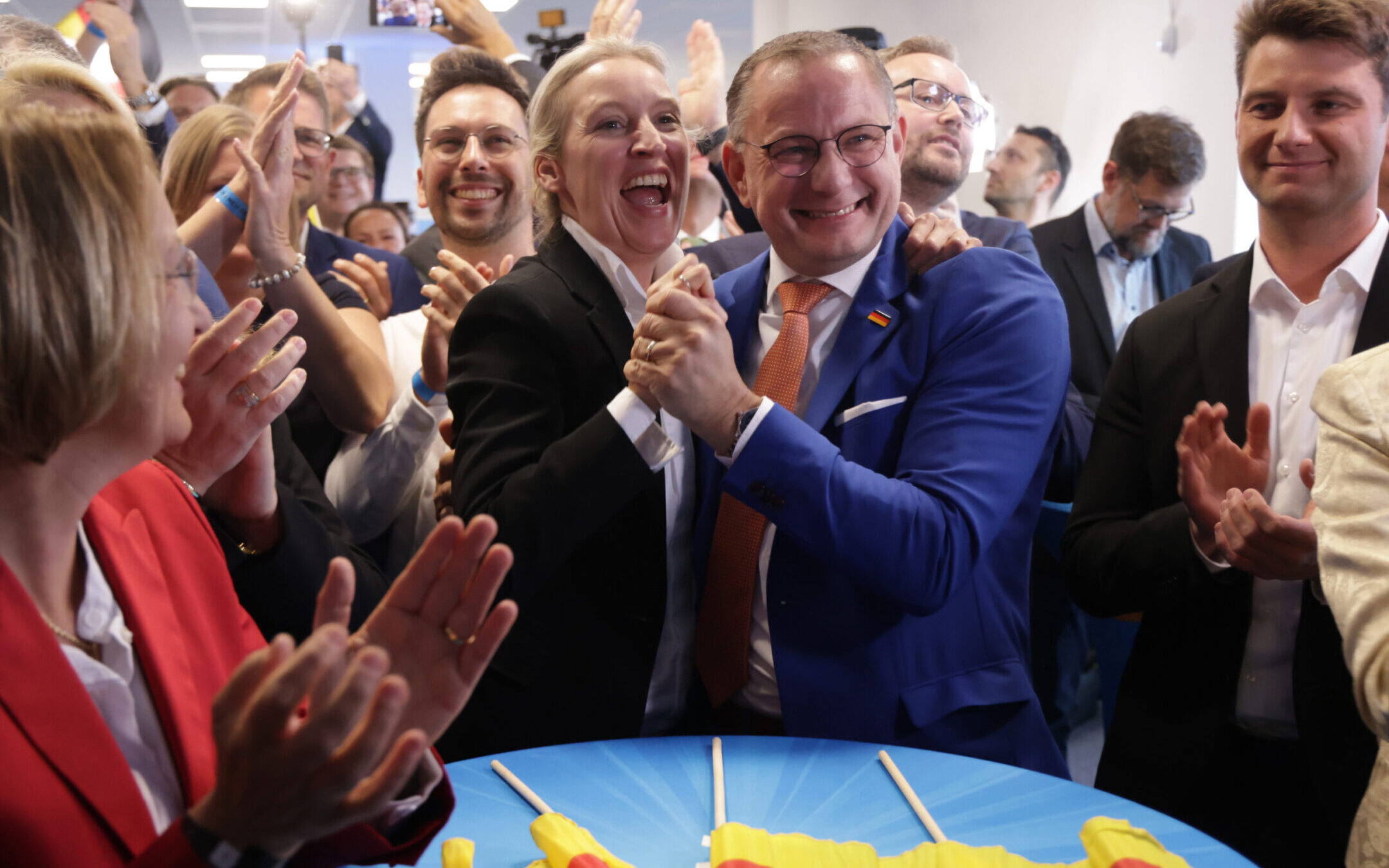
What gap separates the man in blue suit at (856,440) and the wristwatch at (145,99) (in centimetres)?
237

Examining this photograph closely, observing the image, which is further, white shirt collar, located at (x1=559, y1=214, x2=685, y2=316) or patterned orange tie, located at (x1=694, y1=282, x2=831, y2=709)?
white shirt collar, located at (x1=559, y1=214, x2=685, y2=316)

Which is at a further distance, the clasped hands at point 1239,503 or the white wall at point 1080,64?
the white wall at point 1080,64

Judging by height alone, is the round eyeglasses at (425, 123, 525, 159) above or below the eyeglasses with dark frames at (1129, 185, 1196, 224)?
above

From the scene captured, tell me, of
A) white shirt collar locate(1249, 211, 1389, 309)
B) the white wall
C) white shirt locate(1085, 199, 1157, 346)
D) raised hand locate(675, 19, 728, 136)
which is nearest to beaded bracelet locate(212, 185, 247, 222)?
raised hand locate(675, 19, 728, 136)

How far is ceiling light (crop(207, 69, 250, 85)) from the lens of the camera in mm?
6395

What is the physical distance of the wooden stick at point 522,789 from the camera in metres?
1.32

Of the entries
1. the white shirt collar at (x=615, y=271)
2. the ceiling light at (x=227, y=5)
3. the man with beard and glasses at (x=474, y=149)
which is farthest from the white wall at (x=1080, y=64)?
the white shirt collar at (x=615, y=271)

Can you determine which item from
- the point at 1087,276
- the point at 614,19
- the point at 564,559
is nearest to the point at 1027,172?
the point at 1087,276

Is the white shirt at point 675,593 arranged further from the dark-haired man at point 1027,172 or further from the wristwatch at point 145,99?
the dark-haired man at point 1027,172

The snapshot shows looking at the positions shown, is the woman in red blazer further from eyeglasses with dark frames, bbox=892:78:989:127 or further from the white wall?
the white wall

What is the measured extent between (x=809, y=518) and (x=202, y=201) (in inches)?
68.3

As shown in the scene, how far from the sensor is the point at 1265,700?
183 cm

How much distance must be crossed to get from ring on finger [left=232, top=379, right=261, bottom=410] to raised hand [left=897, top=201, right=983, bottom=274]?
1.02m

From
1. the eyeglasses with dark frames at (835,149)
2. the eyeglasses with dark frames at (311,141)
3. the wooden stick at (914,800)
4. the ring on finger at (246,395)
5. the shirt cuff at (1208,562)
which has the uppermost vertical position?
the eyeglasses with dark frames at (835,149)
